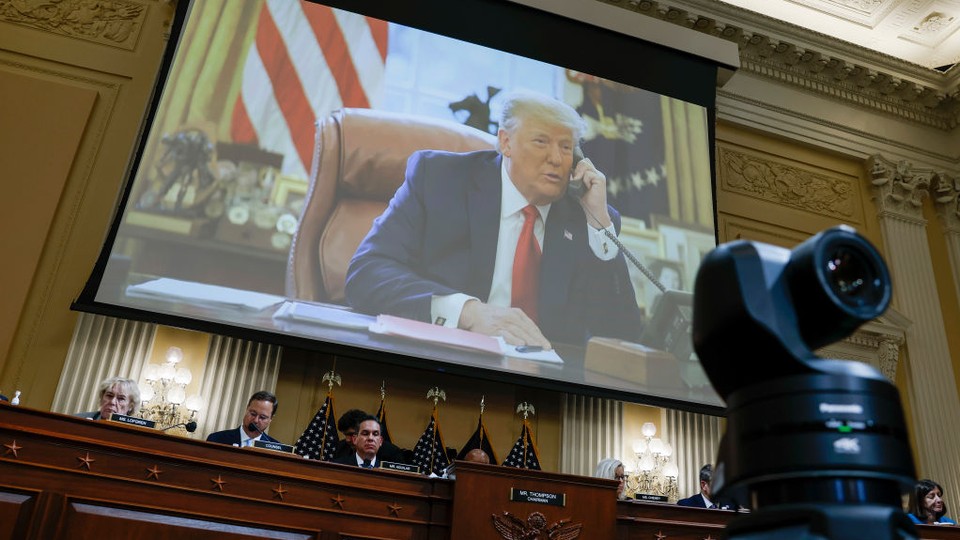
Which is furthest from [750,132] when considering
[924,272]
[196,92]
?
[196,92]

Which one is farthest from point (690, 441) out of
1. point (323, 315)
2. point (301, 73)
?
point (301, 73)

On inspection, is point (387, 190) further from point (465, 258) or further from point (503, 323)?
point (503, 323)

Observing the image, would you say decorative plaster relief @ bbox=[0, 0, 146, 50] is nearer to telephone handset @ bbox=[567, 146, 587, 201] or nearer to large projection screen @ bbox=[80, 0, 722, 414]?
large projection screen @ bbox=[80, 0, 722, 414]

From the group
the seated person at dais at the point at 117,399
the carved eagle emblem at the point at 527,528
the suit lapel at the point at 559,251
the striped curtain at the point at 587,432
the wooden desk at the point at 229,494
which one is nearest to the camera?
the wooden desk at the point at 229,494

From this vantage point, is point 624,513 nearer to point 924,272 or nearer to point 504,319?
point 504,319

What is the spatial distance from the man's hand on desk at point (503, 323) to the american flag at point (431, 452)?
2.78 feet

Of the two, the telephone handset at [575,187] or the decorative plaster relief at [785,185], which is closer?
the telephone handset at [575,187]

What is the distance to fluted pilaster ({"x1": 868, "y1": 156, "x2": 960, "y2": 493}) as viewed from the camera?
8180 mm

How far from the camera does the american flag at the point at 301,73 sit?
21.4 feet

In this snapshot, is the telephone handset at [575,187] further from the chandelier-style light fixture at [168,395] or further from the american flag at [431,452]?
the chandelier-style light fixture at [168,395]

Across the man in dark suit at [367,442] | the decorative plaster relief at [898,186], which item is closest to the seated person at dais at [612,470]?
the man in dark suit at [367,442]

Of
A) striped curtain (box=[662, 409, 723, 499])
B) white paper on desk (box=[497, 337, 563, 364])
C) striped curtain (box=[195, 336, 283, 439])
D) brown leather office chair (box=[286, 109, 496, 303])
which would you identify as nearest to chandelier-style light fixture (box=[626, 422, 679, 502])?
striped curtain (box=[662, 409, 723, 499])

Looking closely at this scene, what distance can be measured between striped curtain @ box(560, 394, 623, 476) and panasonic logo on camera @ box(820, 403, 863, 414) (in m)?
6.34

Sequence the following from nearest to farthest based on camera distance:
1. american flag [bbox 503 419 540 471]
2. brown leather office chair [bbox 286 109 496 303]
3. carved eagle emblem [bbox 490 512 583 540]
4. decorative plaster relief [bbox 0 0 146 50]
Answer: carved eagle emblem [bbox 490 512 583 540] < brown leather office chair [bbox 286 109 496 303] < american flag [bbox 503 419 540 471] < decorative plaster relief [bbox 0 0 146 50]
